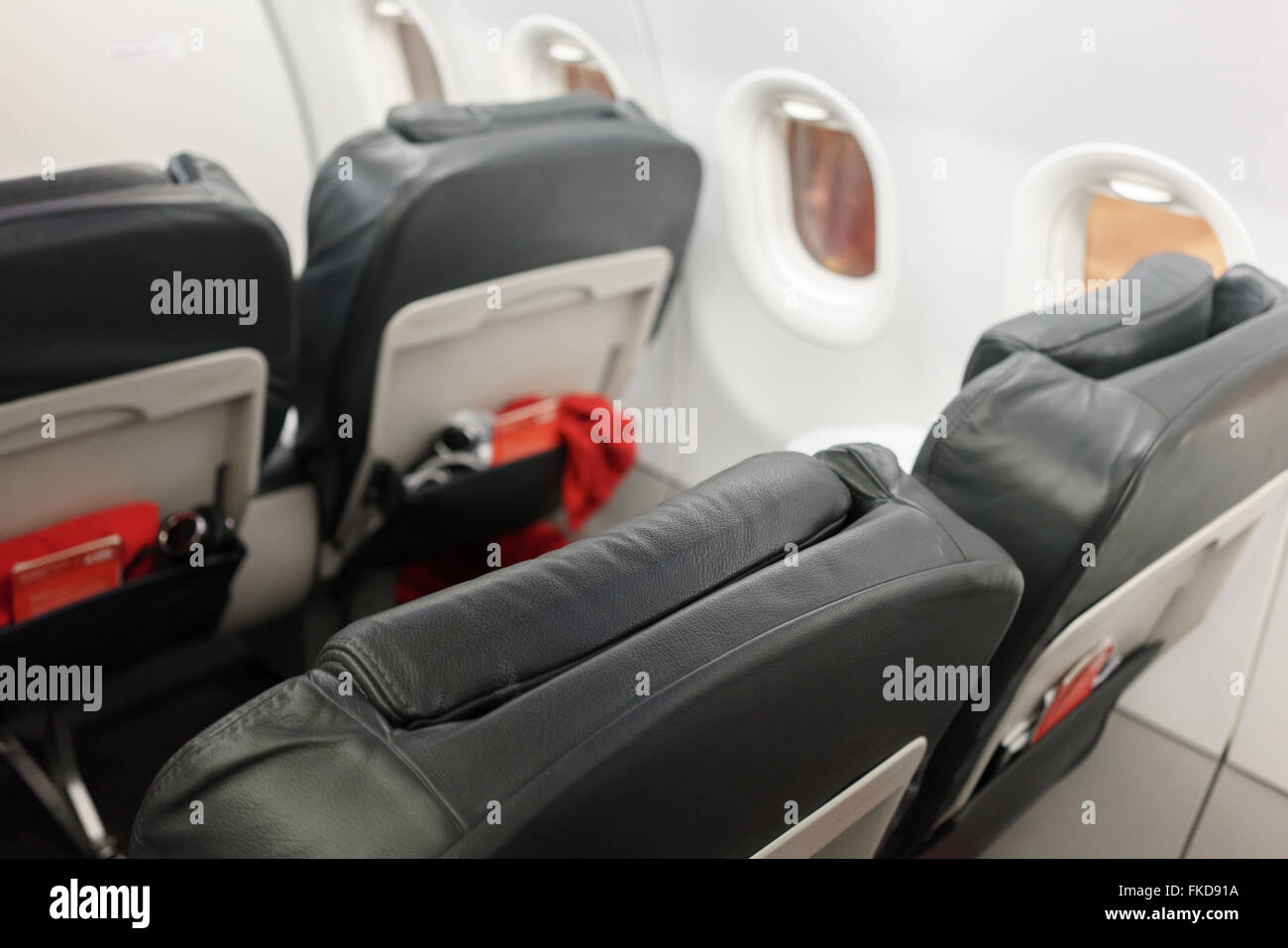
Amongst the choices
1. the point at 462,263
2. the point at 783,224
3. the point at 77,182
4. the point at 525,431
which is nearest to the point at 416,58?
the point at 783,224

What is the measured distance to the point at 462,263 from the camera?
2.10 metres

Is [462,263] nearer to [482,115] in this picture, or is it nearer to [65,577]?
[482,115]

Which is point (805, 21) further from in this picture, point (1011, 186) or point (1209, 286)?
point (1209, 286)

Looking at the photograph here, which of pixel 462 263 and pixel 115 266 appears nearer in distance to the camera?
pixel 115 266

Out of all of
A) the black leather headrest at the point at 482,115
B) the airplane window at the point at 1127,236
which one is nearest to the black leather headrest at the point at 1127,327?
the airplane window at the point at 1127,236

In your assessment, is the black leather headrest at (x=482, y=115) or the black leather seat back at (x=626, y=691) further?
the black leather headrest at (x=482, y=115)

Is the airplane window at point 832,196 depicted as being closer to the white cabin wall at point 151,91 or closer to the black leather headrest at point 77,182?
the black leather headrest at point 77,182

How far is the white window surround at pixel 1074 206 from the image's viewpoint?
6.44 feet

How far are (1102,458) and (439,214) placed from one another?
1242 millimetres

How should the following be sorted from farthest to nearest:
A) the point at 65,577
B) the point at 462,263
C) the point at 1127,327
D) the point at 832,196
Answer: the point at 832,196
the point at 462,263
the point at 65,577
the point at 1127,327

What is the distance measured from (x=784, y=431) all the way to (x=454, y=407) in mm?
1030

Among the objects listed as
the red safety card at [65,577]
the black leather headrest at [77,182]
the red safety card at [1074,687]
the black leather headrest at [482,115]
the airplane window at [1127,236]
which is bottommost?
the red safety card at [1074,687]

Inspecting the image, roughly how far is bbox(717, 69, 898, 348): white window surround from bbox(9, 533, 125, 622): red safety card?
66.3 inches

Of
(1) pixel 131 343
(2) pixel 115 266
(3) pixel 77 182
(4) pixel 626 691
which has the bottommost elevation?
(4) pixel 626 691
